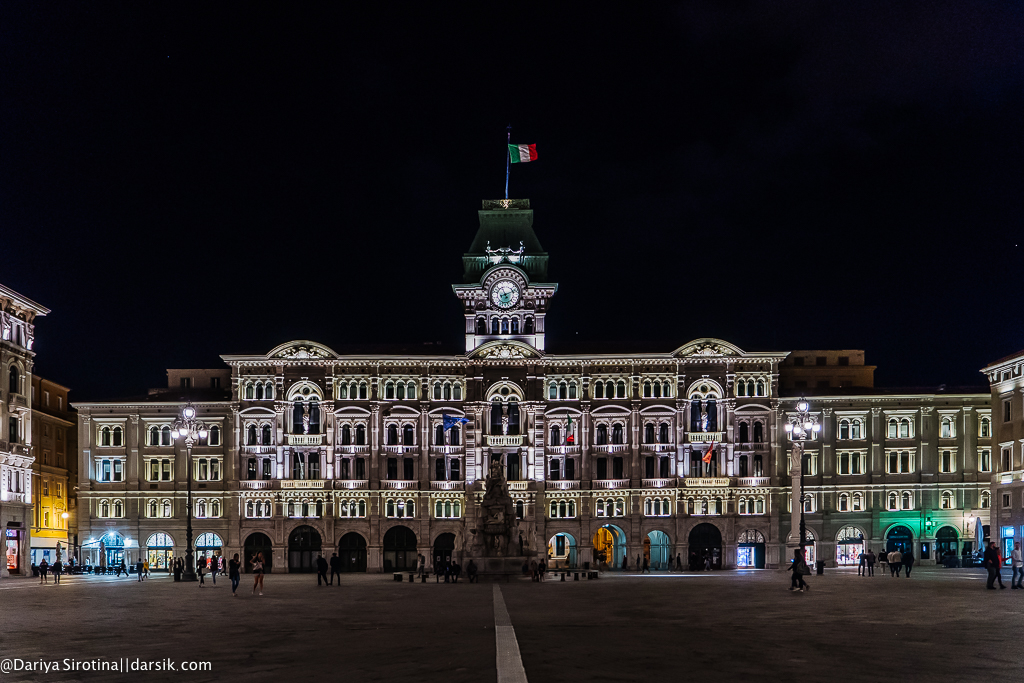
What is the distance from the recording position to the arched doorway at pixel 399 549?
95.8 meters

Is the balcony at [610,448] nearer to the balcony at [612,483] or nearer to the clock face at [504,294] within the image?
the balcony at [612,483]

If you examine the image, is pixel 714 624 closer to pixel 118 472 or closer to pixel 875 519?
pixel 875 519

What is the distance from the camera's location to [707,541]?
315 feet

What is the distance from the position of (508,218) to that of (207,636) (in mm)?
78978

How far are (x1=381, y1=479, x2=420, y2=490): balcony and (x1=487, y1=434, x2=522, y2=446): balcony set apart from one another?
7.08m

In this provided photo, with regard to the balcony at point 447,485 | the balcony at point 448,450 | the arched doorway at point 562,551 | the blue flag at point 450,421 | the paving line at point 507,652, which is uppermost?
the blue flag at point 450,421

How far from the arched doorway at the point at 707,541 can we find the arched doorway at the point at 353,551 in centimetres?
2715

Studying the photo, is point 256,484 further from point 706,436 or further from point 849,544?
point 849,544

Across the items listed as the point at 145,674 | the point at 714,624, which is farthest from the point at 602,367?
the point at 145,674

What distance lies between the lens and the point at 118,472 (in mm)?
97875

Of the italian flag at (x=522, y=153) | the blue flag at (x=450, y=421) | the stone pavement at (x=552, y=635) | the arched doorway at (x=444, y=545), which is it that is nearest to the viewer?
the stone pavement at (x=552, y=635)

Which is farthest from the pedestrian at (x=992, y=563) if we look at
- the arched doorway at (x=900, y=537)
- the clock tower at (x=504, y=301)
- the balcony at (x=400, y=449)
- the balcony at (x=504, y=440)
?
the balcony at (x=400, y=449)

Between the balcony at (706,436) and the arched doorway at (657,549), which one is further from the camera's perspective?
the balcony at (706,436)

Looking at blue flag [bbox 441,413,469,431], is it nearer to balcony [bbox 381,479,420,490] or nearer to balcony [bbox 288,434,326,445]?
balcony [bbox 381,479,420,490]
